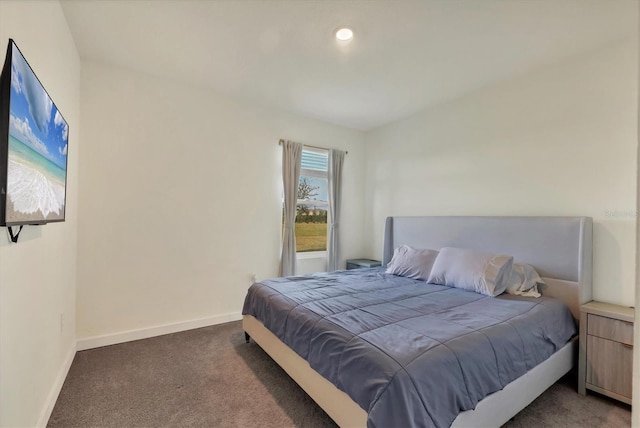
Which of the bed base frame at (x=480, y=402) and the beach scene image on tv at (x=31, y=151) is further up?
the beach scene image on tv at (x=31, y=151)

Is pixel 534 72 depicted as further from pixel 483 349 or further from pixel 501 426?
pixel 501 426

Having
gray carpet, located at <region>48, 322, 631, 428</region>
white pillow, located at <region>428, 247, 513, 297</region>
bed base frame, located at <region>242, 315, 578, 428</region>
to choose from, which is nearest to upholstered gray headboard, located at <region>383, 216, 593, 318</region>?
white pillow, located at <region>428, 247, 513, 297</region>

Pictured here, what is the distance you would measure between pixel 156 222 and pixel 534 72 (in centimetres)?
409

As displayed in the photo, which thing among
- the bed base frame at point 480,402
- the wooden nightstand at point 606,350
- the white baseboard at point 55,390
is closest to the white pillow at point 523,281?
the wooden nightstand at point 606,350

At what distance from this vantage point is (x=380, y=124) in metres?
4.37

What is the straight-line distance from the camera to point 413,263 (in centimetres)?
315

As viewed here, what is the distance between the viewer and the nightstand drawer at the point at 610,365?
1.94m

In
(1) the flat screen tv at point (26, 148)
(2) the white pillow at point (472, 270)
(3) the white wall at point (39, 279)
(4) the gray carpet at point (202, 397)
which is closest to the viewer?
(1) the flat screen tv at point (26, 148)

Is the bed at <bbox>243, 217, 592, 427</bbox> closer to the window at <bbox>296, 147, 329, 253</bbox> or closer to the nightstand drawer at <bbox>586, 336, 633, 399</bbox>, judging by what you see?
the nightstand drawer at <bbox>586, 336, 633, 399</bbox>

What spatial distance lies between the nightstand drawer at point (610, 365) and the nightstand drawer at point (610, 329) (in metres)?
0.03

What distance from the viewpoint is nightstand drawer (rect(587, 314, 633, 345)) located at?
6.39ft

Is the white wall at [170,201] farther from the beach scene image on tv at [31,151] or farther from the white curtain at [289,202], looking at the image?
the beach scene image on tv at [31,151]

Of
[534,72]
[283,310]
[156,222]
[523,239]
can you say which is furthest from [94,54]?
[523,239]

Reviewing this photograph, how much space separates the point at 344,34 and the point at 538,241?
248cm
